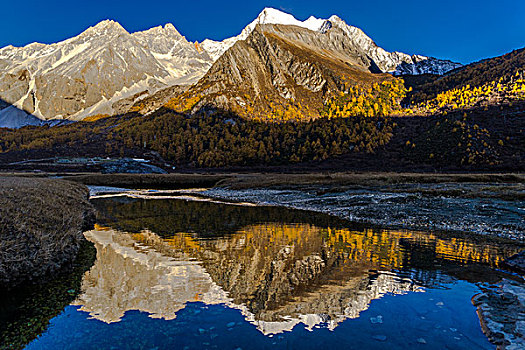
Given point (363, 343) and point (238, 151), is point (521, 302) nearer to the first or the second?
point (363, 343)

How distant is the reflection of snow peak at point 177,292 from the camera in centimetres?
1093

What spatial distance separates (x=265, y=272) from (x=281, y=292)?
2408mm

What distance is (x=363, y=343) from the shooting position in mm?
9094

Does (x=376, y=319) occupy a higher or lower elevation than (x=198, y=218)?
higher

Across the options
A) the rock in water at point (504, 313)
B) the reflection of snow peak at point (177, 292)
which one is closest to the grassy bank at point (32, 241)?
the reflection of snow peak at point (177, 292)

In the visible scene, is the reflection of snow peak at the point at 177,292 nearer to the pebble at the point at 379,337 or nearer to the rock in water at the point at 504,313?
the pebble at the point at 379,337

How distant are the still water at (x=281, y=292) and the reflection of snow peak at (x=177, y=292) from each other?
46 mm

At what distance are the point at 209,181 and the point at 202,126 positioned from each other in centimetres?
10504

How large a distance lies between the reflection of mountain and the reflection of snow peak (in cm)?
4

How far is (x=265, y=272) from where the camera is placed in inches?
606

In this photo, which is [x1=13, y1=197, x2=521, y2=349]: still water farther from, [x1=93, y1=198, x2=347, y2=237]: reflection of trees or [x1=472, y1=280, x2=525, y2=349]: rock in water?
[x1=93, y1=198, x2=347, y2=237]: reflection of trees

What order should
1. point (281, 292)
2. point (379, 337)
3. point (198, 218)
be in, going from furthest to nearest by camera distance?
point (198, 218)
point (281, 292)
point (379, 337)

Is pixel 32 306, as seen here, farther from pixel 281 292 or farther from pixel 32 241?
pixel 281 292

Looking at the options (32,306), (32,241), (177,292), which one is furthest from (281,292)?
(32,241)
